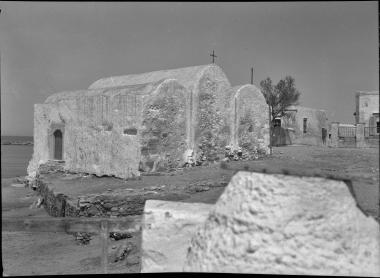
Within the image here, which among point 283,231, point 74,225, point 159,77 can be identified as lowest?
point 74,225

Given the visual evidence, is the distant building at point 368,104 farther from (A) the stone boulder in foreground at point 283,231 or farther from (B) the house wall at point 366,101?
(A) the stone boulder in foreground at point 283,231

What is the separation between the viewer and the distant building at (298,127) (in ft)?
12.4

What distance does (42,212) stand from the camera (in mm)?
4125

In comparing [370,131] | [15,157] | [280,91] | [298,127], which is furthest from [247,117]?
[15,157]

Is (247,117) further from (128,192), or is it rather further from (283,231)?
(283,231)

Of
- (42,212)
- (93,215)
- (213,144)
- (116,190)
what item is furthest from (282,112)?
(42,212)

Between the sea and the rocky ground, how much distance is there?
11 centimetres

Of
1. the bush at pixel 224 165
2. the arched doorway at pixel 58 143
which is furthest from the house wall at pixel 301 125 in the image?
the arched doorway at pixel 58 143

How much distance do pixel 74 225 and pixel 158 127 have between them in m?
2.01

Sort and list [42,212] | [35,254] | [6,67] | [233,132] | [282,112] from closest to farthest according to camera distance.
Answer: [6,67] < [233,132] < [35,254] < [42,212] < [282,112]

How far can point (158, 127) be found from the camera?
4891 mm

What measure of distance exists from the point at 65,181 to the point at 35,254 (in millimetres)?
769

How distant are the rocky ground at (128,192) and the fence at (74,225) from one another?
0.22m

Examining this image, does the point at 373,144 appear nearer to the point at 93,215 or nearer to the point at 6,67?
the point at 93,215
